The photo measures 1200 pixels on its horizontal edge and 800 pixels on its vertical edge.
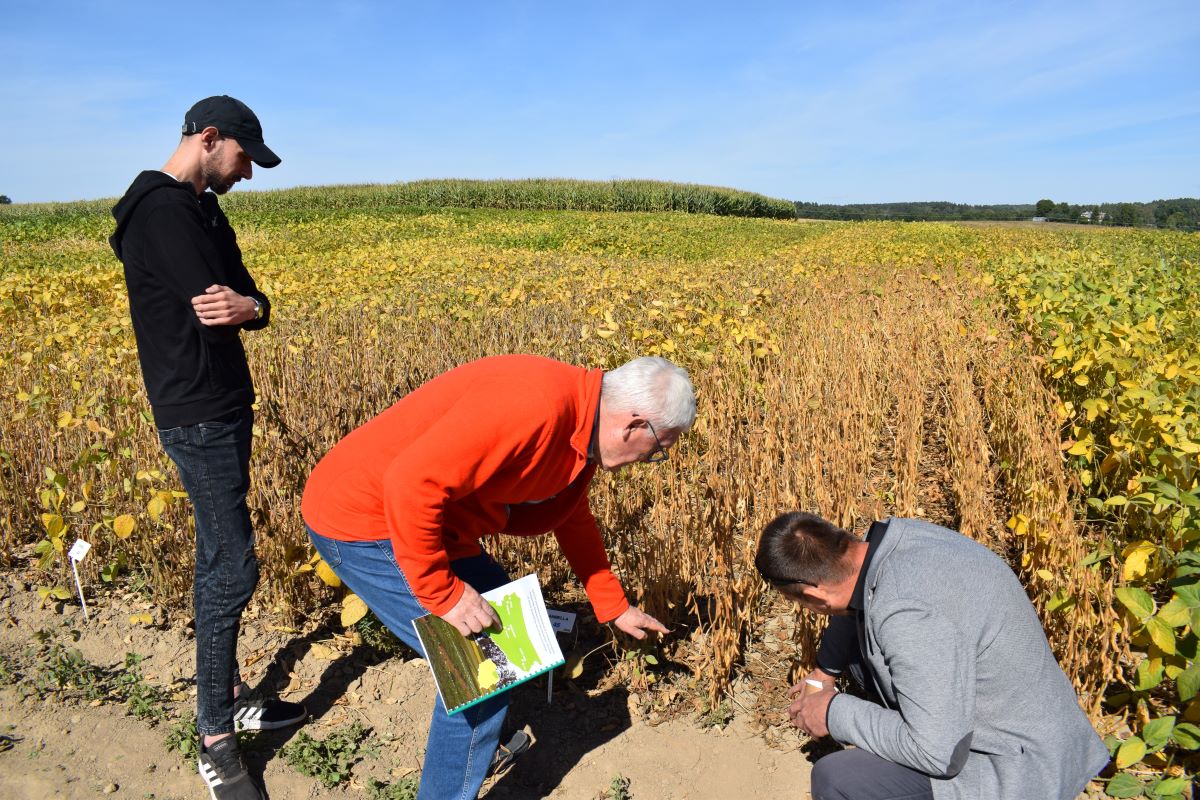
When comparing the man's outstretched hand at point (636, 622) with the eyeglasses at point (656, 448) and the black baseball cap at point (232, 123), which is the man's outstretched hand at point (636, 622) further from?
the black baseball cap at point (232, 123)

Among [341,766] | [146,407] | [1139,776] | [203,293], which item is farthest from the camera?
[146,407]

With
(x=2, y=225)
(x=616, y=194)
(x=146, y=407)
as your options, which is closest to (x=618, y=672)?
(x=146, y=407)

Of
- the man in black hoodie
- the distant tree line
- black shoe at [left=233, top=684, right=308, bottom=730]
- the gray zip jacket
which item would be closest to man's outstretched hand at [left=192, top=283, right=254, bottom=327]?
the man in black hoodie

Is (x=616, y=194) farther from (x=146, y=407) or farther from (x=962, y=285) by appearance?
(x=146, y=407)

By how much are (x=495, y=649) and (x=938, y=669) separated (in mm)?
928

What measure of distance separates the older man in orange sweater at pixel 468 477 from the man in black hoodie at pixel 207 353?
1.06 ft

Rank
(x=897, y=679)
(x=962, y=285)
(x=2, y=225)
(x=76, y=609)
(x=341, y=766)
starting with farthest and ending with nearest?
(x=2, y=225)
(x=962, y=285)
(x=76, y=609)
(x=341, y=766)
(x=897, y=679)

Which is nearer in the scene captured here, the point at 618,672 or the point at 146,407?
the point at 618,672

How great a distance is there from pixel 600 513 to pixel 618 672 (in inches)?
28.5

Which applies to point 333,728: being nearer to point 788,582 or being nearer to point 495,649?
point 495,649

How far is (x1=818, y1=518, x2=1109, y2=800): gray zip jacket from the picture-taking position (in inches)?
58.8

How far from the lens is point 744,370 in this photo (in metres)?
4.83

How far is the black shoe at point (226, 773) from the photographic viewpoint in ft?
6.92

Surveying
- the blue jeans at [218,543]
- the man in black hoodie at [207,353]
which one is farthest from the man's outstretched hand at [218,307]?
the blue jeans at [218,543]
